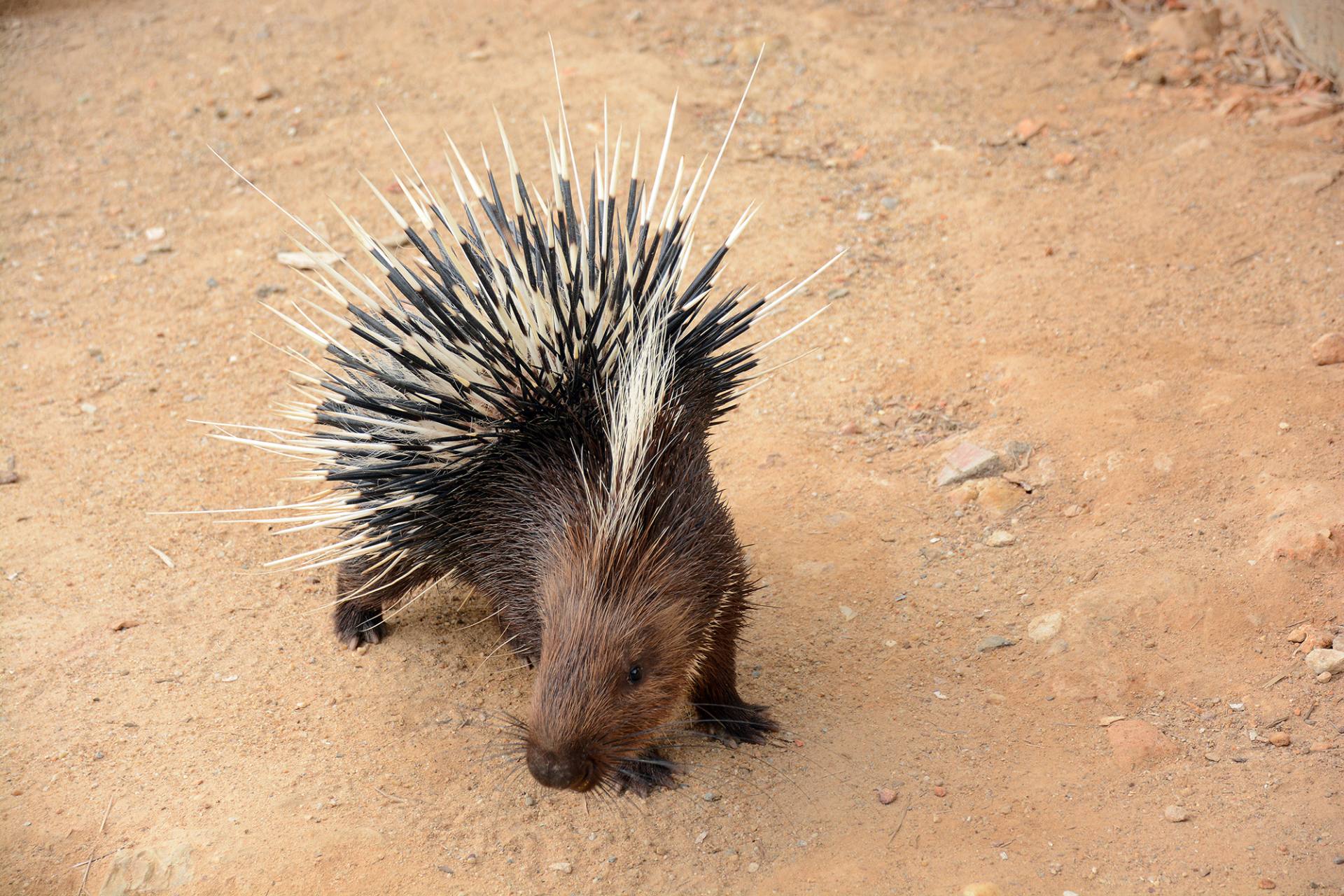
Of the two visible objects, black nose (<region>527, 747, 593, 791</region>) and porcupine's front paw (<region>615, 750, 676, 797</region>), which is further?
porcupine's front paw (<region>615, 750, 676, 797</region>)

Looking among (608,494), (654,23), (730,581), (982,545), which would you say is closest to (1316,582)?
(982,545)

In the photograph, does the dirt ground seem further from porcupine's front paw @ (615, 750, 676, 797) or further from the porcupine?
the porcupine

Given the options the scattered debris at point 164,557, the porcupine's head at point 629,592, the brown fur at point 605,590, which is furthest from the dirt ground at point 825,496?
the porcupine's head at point 629,592

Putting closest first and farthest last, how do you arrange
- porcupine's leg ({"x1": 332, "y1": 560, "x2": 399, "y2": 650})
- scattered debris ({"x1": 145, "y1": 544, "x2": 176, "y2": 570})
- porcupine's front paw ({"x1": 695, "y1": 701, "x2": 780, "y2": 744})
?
1. porcupine's front paw ({"x1": 695, "y1": 701, "x2": 780, "y2": 744})
2. porcupine's leg ({"x1": 332, "y1": 560, "x2": 399, "y2": 650})
3. scattered debris ({"x1": 145, "y1": 544, "x2": 176, "y2": 570})

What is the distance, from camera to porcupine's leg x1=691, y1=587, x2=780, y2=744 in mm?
4035

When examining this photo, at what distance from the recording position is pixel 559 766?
3150mm

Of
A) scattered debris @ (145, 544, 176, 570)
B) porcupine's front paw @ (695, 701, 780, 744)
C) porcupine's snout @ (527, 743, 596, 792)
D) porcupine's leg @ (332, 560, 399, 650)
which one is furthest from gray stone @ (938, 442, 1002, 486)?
scattered debris @ (145, 544, 176, 570)

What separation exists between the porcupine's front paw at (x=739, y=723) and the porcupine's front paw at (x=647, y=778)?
0.25m

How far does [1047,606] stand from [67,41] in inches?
414

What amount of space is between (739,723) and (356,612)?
180 cm

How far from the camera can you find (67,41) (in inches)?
410

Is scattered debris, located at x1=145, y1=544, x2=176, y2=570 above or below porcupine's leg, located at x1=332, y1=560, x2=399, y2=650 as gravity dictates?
below

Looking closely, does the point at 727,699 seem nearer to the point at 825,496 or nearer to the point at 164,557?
the point at 825,496

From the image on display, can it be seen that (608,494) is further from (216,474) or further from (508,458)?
(216,474)
